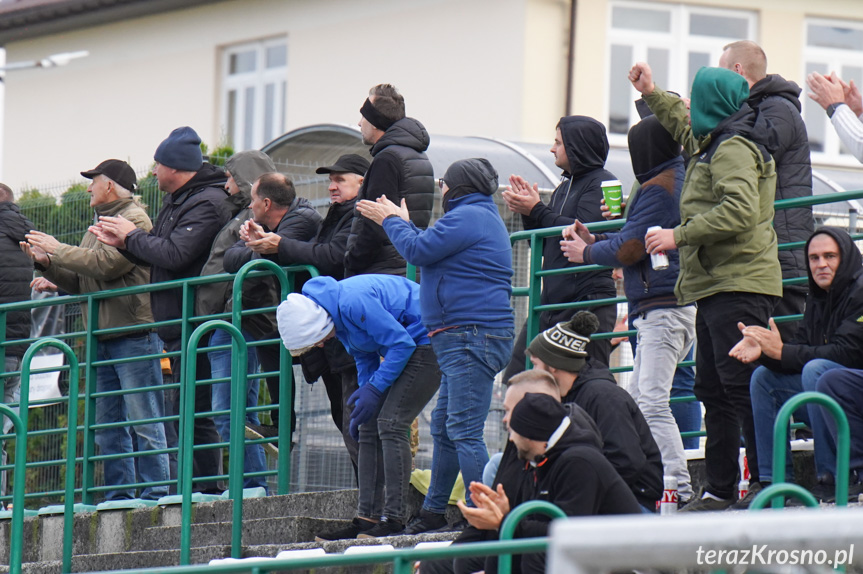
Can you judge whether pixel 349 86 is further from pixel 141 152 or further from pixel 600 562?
pixel 600 562

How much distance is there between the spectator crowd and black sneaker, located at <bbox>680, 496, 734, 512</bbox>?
0.01 metres

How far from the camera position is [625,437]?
6.45 metres

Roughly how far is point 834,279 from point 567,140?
1754mm

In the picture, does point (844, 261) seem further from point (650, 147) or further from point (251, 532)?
point (251, 532)

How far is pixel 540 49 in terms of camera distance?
19.8 meters

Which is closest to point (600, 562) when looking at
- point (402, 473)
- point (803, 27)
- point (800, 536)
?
point (800, 536)

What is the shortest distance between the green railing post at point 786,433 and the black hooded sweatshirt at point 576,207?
2.76m

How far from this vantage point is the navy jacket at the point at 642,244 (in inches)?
291

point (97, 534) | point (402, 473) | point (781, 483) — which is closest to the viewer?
point (781, 483)

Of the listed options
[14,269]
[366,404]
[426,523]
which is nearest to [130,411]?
[14,269]

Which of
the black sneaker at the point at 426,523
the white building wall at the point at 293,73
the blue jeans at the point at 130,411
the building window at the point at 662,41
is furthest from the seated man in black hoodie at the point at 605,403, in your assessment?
the building window at the point at 662,41

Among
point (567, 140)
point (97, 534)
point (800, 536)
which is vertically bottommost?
point (97, 534)

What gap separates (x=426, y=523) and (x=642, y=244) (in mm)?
1686

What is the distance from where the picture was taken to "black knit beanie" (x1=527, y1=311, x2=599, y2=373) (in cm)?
675
